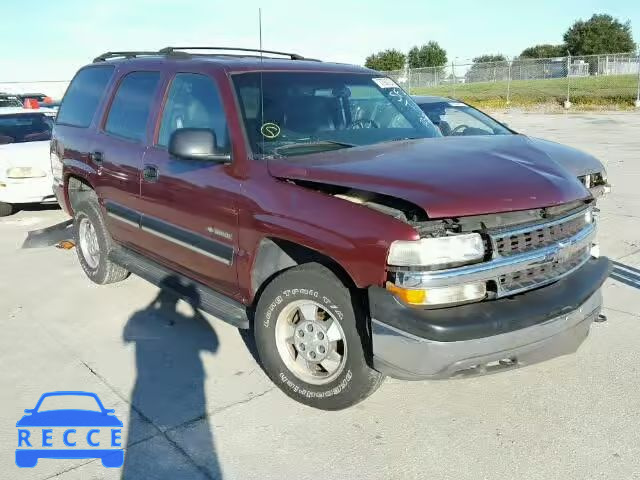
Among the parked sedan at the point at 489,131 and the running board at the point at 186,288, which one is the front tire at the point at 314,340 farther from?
the parked sedan at the point at 489,131

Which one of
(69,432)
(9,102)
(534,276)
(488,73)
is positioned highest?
(488,73)

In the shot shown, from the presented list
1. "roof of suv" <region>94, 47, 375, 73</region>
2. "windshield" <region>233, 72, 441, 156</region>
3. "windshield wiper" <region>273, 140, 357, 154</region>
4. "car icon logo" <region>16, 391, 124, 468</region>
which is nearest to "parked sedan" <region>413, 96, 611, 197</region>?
"windshield" <region>233, 72, 441, 156</region>

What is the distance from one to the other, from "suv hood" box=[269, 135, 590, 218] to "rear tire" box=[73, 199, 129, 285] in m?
2.53

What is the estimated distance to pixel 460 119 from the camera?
8.34 m

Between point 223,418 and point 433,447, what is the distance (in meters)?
1.17

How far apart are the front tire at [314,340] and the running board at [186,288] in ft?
0.83

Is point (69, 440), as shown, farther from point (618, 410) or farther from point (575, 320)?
point (618, 410)

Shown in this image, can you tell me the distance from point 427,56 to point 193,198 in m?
95.2

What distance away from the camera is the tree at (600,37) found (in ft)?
306

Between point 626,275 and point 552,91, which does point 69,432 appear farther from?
point 552,91

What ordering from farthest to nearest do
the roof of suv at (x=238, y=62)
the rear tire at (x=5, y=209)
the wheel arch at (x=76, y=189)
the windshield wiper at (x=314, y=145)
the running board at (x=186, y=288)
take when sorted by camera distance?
1. the rear tire at (x=5, y=209)
2. the wheel arch at (x=76, y=189)
3. the roof of suv at (x=238, y=62)
4. the running board at (x=186, y=288)
5. the windshield wiper at (x=314, y=145)

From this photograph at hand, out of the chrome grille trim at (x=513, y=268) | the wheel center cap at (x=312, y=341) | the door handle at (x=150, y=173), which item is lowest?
the wheel center cap at (x=312, y=341)

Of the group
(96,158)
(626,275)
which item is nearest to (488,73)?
(626,275)

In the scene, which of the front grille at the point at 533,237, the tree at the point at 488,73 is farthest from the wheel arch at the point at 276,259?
the tree at the point at 488,73
